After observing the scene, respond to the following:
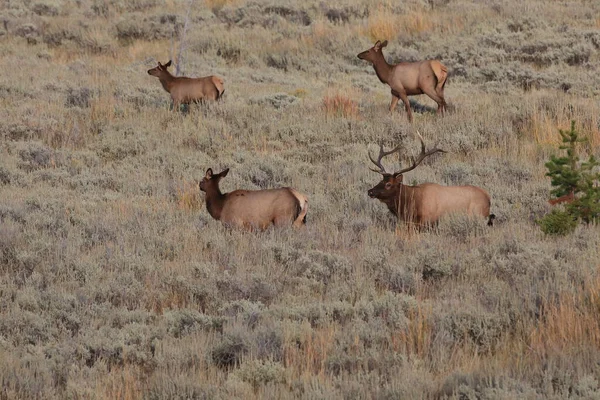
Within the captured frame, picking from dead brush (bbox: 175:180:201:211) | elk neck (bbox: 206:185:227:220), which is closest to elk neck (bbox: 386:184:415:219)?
elk neck (bbox: 206:185:227:220)

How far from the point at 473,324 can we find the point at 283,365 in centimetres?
138

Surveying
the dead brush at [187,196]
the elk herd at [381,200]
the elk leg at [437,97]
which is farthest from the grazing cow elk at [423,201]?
the elk leg at [437,97]

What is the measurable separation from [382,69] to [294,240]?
8.37 meters

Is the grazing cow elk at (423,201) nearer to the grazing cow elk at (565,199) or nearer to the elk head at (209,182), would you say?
the grazing cow elk at (565,199)

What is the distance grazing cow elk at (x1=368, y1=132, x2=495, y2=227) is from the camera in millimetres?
9859

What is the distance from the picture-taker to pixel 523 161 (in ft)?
40.9

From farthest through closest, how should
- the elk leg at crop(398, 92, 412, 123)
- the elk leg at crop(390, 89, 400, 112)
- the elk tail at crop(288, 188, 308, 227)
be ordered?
the elk leg at crop(390, 89, 400, 112) → the elk leg at crop(398, 92, 412, 123) → the elk tail at crop(288, 188, 308, 227)

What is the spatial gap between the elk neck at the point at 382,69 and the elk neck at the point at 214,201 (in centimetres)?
716

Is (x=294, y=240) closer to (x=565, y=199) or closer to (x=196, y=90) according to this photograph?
(x=565, y=199)

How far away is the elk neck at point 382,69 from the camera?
650 inches

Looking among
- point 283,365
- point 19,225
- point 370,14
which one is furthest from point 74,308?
point 370,14

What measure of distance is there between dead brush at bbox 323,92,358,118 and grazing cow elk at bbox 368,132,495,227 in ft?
18.9

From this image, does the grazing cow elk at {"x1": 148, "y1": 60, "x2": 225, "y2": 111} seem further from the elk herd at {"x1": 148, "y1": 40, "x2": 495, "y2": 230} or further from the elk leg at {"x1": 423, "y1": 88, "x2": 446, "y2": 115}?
the elk herd at {"x1": 148, "y1": 40, "x2": 495, "y2": 230}

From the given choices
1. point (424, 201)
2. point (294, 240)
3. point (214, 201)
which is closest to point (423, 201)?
point (424, 201)
